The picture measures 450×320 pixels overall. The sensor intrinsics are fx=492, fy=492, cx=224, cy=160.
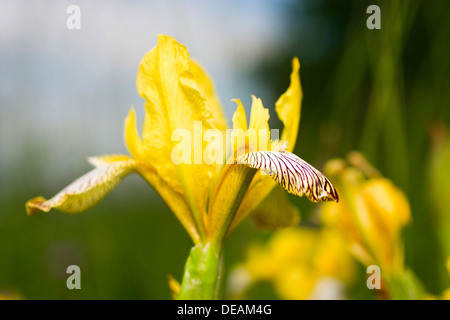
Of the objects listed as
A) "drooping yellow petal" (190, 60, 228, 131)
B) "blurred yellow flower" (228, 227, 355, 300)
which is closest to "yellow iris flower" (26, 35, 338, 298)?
"drooping yellow petal" (190, 60, 228, 131)

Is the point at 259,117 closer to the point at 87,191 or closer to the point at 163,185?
the point at 163,185

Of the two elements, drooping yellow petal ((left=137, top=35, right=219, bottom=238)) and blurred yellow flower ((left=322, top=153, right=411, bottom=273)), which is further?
blurred yellow flower ((left=322, top=153, right=411, bottom=273))

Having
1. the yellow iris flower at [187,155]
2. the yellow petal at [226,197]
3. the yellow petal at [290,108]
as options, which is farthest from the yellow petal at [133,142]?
the yellow petal at [290,108]

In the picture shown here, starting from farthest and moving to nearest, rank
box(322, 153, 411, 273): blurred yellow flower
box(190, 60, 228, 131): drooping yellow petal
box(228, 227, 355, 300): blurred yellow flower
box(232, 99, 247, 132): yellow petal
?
box(228, 227, 355, 300): blurred yellow flower → box(322, 153, 411, 273): blurred yellow flower → box(190, 60, 228, 131): drooping yellow petal → box(232, 99, 247, 132): yellow petal

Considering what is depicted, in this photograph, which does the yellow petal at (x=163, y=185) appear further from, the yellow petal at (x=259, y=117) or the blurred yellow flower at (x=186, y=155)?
the yellow petal at (x=259, y=117)

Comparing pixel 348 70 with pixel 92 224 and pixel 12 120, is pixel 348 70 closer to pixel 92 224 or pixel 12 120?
pixel 92 224

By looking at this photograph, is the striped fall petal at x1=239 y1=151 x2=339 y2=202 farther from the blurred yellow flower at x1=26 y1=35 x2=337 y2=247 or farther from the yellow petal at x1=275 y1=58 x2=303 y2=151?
the yellow petal at x1=275 y1=58 x2=303 y2=151

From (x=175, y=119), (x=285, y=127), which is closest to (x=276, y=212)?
(x=285, y=127)
